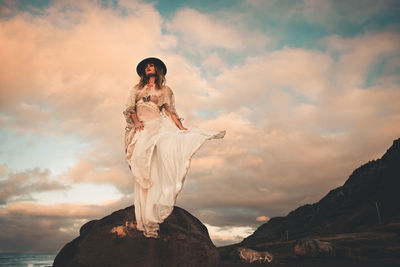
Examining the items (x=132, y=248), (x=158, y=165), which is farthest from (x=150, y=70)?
(x=132, y=248)

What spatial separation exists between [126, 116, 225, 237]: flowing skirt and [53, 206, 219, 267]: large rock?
0.26m

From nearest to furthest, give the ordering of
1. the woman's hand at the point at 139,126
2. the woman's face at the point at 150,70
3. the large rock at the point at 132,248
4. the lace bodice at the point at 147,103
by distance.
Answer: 1. the large rock at the point at 132,248
2. the woman's hand at the point at 139,126
3. the lace bodice at the point at 147,103
4. the woman's face at the point at 150,70

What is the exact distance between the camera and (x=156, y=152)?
22.6ft

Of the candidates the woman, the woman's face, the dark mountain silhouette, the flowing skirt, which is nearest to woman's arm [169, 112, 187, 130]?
the woman

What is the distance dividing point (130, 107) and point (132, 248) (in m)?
3.35

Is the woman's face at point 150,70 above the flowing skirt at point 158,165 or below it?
above

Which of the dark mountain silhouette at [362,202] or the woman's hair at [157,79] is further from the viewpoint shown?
the dark mountain silhouette at [362,202]

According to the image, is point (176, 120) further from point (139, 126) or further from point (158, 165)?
point (158, 165)

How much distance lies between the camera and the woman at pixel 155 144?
6.22 metres

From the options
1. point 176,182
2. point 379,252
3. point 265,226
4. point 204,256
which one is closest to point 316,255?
point 379,252

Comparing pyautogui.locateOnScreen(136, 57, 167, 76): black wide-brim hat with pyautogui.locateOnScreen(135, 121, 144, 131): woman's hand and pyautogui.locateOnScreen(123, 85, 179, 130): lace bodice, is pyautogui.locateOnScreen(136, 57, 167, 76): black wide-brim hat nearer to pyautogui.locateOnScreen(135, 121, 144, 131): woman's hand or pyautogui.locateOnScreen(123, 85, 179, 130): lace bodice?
pyautogui.locateOnScreen(123, 85, 179, 130): lace bodice

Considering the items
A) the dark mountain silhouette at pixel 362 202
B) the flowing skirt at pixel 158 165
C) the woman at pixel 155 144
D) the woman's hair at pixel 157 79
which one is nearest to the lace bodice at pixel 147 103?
the woman at pixel 155 144

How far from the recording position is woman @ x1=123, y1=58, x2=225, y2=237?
622 cm

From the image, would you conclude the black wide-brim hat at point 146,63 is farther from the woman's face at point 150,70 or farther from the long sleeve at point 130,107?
the long sleeve at point 130,107
